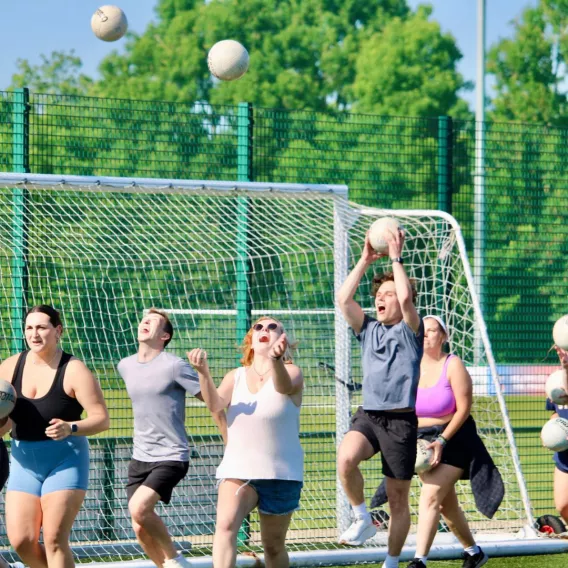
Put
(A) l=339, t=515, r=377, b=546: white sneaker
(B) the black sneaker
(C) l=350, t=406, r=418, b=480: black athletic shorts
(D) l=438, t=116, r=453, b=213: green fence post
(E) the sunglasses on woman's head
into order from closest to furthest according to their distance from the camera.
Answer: (E) the sunglasses on woman's head, (C) l=350, t=406, r=418, b=480: black athletic shorts, (A) l=339, t=515, r=377, b=546: white sneaker, (B) the black sneaker, (D) l=438, t=116, r=453, b=213: green fence post

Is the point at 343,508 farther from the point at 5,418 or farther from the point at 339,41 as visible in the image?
the point at 339,41

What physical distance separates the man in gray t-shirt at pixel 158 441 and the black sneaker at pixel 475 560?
1.93m

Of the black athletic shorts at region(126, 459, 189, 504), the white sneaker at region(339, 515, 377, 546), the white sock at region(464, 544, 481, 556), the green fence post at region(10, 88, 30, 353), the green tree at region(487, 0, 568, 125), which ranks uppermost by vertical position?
the green tree at region(487, 0, 568, 125)

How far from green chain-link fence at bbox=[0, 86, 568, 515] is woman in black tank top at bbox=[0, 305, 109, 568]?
3209 millimetres

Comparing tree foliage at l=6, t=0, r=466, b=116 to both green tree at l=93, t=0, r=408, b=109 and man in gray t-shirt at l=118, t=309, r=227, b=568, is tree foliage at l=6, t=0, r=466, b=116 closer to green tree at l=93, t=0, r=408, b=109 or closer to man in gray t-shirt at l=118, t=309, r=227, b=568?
green tree at l=93, t=0, r=408, b=109

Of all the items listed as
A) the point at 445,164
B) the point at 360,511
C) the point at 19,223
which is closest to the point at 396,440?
the point at 360,511

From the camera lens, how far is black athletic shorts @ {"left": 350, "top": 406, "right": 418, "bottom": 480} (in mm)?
7004

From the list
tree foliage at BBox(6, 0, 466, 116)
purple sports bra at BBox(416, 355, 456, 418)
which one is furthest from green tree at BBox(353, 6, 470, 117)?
purple sports bra at BBox(416, 355, 456, 418)

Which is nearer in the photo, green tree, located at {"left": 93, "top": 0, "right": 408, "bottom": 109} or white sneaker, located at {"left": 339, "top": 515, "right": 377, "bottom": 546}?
white sneaker, located at {"left": 339, "top": 515, "right": 377, "bottom": 546}

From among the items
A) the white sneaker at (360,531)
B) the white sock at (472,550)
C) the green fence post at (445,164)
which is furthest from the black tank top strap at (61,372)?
the green fence post at (445,164)

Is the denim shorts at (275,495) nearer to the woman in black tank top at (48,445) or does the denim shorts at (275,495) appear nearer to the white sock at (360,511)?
the woman in black tank top at (48,445)

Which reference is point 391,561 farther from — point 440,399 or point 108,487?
point 108,487

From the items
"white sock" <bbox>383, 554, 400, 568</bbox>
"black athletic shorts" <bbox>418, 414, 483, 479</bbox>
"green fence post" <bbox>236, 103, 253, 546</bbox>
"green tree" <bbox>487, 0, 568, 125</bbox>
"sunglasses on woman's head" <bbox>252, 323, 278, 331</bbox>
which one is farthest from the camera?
"green tree" <bbox>487, 0, 568, 125</bbox>

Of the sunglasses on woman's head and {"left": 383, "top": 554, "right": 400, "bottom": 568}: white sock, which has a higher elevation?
the sunglasses on woman's head
